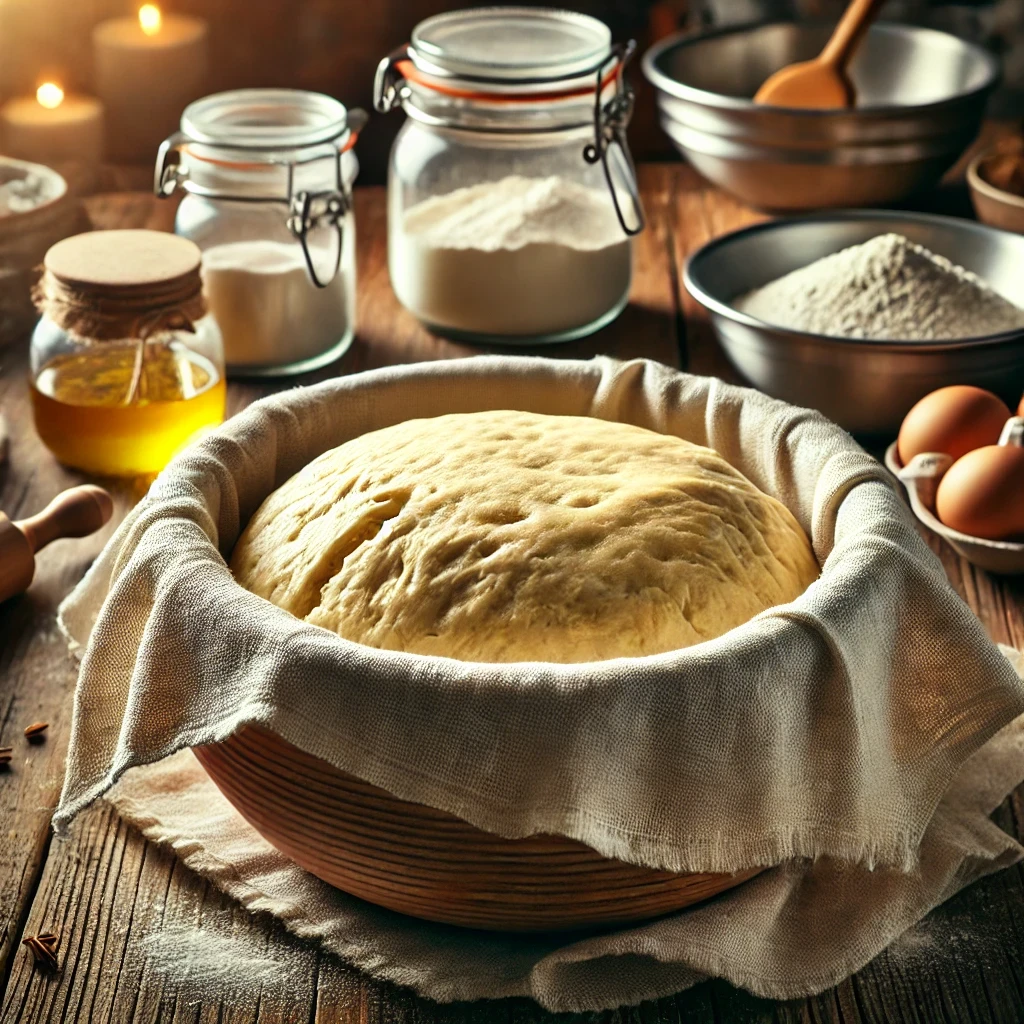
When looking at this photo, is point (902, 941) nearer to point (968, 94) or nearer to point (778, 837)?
point (778, 837)

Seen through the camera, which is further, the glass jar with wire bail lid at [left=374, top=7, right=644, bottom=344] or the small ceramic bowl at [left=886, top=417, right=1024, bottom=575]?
the glass jar with wire bail lid at [left=374, top=7, right=644, bottom=344]

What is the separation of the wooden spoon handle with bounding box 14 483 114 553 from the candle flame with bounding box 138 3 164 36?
1.06 meters

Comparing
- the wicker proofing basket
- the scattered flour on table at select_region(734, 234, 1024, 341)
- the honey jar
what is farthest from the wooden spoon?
the wicker proofing basket

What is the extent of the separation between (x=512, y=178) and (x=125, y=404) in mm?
498

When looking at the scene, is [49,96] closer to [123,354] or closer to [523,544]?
[123,354]

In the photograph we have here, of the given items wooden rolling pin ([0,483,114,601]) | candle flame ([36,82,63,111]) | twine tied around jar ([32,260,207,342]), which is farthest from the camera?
candle flame ([36,82,63,111])

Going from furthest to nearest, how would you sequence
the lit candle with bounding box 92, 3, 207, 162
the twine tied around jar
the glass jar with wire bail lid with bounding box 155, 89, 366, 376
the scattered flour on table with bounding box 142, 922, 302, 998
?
the lit candle with bounding box 92, 3, 207, 162 < the glass jar with wire bail lid with bounding box 155, 89, 366, 376 < the twine tied around jar < the scattered flour on table with bounding box 142, 922, 302, 998

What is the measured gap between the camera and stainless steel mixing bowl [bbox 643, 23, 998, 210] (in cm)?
161

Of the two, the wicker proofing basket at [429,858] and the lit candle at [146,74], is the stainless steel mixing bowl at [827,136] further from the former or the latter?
the wicker proofing basket at [429,858]

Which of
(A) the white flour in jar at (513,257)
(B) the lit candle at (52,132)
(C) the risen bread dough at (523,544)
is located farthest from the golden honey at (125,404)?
(B) the lit candle at (52,132)

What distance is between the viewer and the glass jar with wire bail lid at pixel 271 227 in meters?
1.41

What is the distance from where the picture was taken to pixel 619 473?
2.88 ft

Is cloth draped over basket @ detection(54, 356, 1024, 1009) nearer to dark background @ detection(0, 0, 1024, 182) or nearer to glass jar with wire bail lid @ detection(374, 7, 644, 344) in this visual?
glass jar with wire bail lid @ detection(374, 7, 644, 344)

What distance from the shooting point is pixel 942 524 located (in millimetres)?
1166
